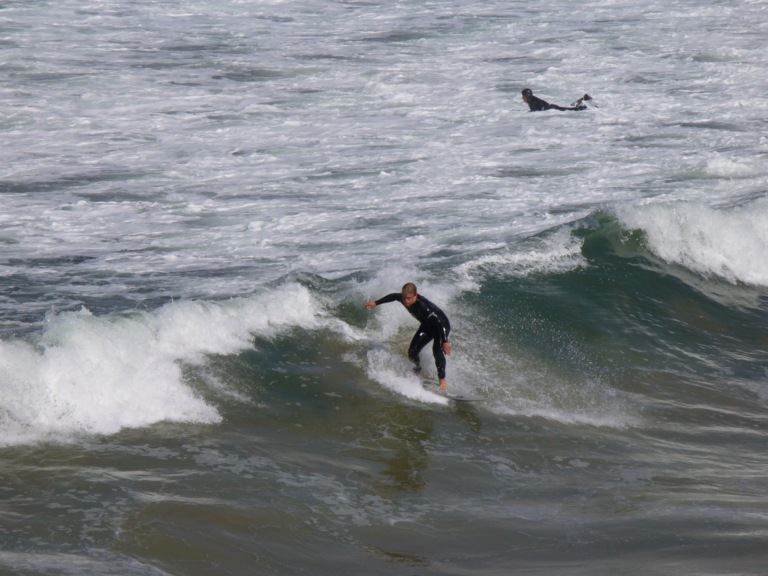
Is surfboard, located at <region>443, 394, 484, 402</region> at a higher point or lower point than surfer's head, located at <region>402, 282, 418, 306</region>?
lower

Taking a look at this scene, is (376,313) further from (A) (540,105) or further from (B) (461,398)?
(A) (540,105)

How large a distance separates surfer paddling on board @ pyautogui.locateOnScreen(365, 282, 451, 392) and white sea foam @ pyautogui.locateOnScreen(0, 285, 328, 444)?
6.67 ft

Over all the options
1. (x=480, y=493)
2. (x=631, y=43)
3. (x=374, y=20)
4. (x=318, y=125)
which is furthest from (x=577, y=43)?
(x=480, y=493)

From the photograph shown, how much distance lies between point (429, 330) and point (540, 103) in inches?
642

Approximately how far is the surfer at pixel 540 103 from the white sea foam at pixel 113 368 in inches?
593

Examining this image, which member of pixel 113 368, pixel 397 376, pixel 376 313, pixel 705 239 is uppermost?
pixel 705 239

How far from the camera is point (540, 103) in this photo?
99.5 feet

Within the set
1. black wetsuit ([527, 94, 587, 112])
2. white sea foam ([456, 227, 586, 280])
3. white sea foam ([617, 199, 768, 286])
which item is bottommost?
white sea foam ([456, 227, 586, 280])

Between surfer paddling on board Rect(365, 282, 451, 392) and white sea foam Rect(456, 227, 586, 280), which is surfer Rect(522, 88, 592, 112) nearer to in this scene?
white sea foam Rect(456, 227, 586, 280)

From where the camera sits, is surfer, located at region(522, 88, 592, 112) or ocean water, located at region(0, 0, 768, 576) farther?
surfer, located at region(522, 88, 592, 112)

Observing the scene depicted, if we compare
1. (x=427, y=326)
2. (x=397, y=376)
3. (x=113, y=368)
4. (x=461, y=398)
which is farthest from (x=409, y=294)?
(x=113, y=368)

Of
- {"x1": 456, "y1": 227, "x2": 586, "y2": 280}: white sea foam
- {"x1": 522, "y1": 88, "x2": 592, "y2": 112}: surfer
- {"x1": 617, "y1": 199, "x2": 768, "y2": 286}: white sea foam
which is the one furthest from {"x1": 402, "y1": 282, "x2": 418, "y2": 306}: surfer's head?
{"x1": 522, "y1": 88, "x2": 592, "y2": 112}: surfer

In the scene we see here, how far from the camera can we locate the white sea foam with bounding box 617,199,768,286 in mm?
20094

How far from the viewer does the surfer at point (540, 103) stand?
2986 centimetres
